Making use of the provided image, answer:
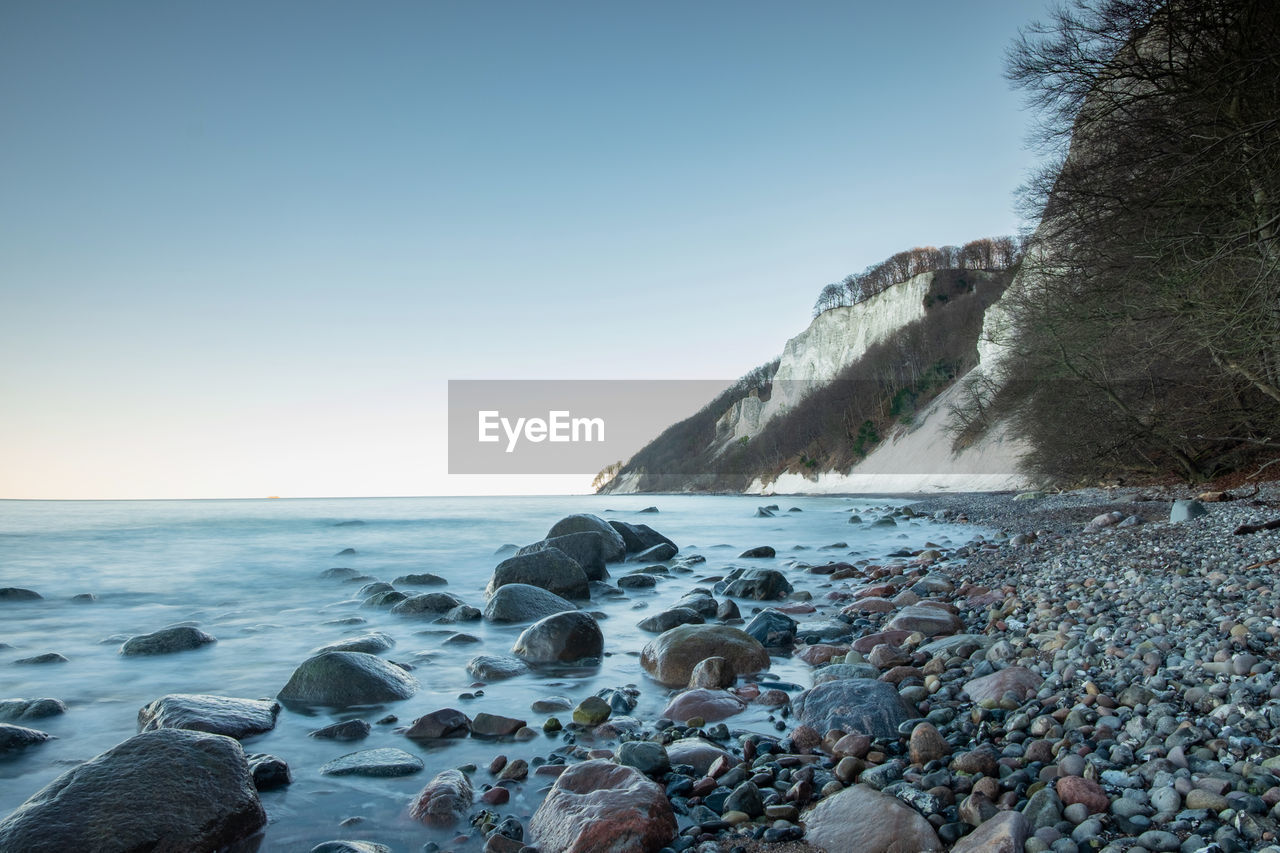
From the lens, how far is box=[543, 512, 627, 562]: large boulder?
1330cm

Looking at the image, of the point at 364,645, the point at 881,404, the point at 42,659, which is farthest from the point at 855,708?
the point at 881,404

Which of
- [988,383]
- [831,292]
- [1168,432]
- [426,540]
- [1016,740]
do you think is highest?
[831,292]

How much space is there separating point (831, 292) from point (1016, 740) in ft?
293

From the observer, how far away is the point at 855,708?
3998mm

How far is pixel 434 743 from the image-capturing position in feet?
13.8

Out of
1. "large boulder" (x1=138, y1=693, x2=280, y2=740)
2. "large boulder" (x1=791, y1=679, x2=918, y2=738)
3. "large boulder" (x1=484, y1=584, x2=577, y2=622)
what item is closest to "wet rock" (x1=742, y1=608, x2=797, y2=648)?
"large boulder" (x1=791, y1=679, x2=918, y2=738)

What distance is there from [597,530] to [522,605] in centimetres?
541

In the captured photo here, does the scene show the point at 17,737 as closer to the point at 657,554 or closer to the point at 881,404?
the point at 657,554

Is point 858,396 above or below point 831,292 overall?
below

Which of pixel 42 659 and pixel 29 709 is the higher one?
pixel 29 709

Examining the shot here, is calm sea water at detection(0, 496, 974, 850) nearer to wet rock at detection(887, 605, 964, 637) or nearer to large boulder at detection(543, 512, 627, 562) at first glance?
wet rock at detection(887, 605, 964, 637)

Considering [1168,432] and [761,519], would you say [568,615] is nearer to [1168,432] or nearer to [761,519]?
[1168,432]

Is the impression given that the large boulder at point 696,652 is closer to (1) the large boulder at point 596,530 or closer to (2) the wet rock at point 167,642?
(2) the wet rock at point 167,642

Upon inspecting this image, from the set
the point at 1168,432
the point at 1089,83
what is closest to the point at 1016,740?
the point at 1089,83
